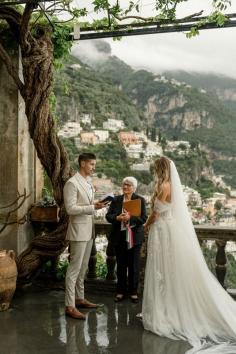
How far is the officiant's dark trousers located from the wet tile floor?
0.63ft

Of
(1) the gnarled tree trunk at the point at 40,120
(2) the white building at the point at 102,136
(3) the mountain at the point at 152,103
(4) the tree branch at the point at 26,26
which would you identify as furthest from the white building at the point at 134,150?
(4) the tree branch at the point at 26,26

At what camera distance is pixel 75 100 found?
136 ft

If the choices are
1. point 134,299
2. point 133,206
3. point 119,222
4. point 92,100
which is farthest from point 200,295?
point 92,100

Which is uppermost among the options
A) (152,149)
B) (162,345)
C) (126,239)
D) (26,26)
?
(152,149)

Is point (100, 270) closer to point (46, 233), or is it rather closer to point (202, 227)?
point (46, 233)

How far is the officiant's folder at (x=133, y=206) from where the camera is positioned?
528cm

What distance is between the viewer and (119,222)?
5.56 meters

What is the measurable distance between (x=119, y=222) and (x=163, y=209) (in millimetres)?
866

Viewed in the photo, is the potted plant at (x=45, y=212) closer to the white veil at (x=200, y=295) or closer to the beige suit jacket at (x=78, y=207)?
the beige suit jacket at (x=78, y=207)

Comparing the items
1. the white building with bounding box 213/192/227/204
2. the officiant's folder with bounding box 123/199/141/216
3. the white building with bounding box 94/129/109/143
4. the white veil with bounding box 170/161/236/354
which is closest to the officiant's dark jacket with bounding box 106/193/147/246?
the officiant's folder with bounding box 123/199/141/216

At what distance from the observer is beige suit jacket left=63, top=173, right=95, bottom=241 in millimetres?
4863

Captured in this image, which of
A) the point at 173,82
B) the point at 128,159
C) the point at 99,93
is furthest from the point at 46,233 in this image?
the point at 173,82

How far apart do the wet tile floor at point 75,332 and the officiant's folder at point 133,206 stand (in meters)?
1.08

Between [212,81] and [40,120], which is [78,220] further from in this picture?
[212,81]
